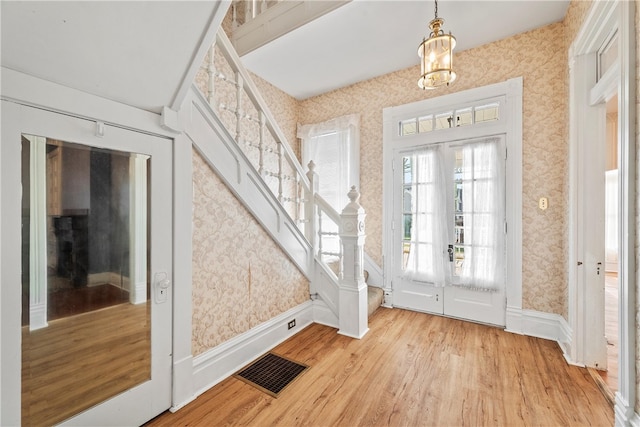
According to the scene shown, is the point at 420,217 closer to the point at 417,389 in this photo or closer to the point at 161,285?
the point at 417,389

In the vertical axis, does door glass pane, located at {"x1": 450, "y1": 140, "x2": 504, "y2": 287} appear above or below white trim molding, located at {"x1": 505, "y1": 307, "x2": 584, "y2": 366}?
above

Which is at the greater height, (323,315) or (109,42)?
(109,42)

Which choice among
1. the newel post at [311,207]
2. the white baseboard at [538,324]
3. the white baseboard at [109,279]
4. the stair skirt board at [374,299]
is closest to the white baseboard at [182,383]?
the white baseboard at [109,279]

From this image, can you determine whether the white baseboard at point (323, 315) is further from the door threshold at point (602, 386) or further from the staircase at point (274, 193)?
the door threshold at point (602, 386)

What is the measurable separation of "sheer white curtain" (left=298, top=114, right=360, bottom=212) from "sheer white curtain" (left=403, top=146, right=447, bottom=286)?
2.79ft

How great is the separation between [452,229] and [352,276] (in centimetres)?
152

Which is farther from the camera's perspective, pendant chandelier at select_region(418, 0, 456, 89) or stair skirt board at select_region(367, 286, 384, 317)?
stair skirt board at select_region(367, 286, 384, 317)

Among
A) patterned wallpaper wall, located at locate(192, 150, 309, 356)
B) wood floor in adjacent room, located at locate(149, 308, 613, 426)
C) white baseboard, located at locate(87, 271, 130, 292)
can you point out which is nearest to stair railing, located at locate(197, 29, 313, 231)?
patterned wallpaper wall, located at locate(192, 150, 309, 356)

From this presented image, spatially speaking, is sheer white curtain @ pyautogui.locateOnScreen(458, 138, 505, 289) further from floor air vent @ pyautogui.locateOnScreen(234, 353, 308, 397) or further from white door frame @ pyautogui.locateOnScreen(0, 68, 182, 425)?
white door frame @ pyautogui.locateOnScreen(0, 68, 182, 425)

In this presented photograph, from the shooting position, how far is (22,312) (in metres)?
1.26

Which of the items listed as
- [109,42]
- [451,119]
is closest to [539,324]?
[451,119]

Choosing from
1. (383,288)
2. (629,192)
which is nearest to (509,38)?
(629,192)

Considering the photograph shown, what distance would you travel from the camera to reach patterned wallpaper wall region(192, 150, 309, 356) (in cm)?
200

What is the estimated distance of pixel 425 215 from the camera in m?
3.53
